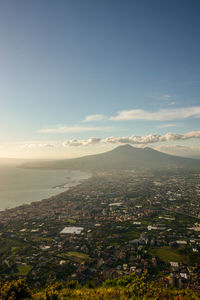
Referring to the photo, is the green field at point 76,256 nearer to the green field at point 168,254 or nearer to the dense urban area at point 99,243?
the dense urban area at point 99,243

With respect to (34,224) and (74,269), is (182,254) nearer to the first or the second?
(74,269)

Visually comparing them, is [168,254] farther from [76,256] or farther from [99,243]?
[76,256]

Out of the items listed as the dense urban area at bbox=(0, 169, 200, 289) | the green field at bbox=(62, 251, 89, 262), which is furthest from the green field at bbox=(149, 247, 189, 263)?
the green field at bbox=(62, 251, 89, 262)

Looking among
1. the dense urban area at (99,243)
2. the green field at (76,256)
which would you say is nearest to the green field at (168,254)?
the dense urban area at (99,243)

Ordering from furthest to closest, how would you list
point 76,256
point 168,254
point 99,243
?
point 99,243 < point 168,254 < point 76,256

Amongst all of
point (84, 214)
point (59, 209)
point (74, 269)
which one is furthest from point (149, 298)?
point (59, 209)

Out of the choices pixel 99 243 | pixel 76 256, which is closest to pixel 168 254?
pixel 99 243

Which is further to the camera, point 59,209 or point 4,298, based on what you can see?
point 59,209

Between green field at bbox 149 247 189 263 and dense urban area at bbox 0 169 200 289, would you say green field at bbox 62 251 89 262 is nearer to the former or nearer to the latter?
dense urban area at bbox 0 169 200 289
